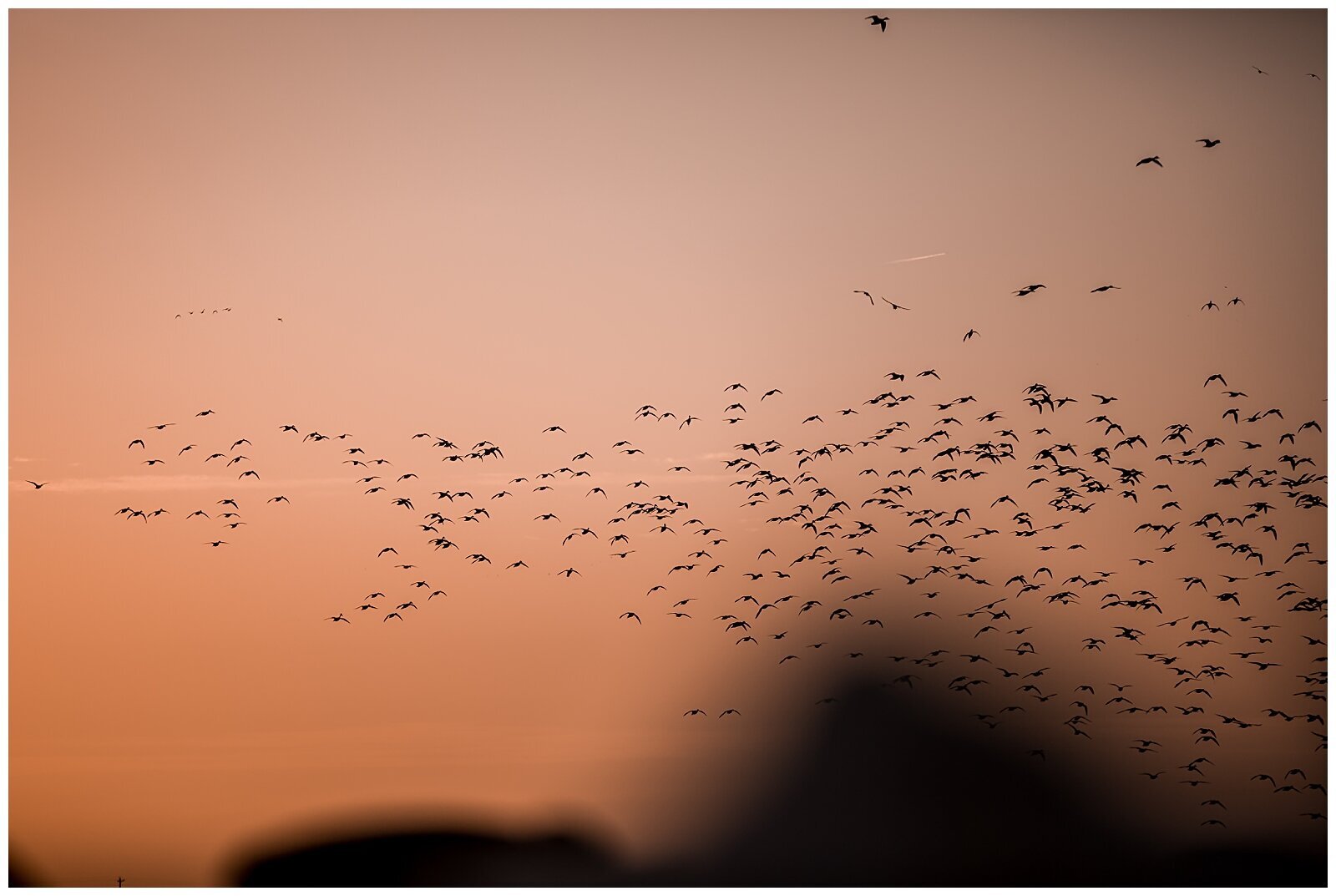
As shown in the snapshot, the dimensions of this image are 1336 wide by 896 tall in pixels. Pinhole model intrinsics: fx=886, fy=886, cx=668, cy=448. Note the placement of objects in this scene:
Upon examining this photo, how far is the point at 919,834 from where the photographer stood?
6332 mm

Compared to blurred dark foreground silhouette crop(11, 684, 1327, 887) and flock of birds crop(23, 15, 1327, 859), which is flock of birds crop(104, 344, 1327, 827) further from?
blurred dark foreground silhouette crop(11, 684, 1327, 887)

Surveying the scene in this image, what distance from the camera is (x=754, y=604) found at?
617cm

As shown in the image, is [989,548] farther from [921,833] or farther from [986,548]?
[921,833]

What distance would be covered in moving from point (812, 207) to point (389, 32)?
3.24 m

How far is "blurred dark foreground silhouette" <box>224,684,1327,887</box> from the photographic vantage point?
20.5ft

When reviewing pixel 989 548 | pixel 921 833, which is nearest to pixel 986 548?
pixel 989 548

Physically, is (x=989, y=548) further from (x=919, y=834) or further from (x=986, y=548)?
(x=919, y=834)

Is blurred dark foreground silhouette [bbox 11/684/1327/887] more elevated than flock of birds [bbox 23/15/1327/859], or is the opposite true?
flock of birds [bbox 23/15/1327/859]

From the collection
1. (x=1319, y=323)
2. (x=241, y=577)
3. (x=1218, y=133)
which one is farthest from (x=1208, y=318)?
(x=241, y=577)

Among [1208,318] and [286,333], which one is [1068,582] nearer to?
[1208,318]

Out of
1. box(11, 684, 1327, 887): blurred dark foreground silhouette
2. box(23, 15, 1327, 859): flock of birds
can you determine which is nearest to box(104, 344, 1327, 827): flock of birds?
box(23, 15, 1327, 859): flock of birds

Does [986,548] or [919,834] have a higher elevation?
[986,548]

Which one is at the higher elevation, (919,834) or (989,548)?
(989,548)

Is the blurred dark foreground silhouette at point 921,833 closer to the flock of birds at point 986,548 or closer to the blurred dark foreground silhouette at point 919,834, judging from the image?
the blurred dark foreground silhouette at point 919,834
